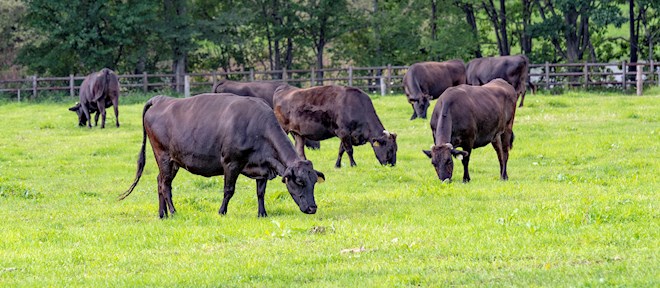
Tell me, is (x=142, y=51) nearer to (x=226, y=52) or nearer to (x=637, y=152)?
(x=226, y=52)

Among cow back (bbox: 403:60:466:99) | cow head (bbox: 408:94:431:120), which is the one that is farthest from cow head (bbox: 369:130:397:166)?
cow back (bbox: 403:60:466:99)

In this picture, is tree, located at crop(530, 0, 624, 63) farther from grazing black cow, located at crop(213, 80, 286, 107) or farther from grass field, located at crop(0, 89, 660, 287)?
grass field, located at crop(0, 89, 660, 287)

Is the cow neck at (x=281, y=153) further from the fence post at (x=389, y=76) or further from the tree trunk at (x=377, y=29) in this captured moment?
the tree trunk at (x=377, y=29)

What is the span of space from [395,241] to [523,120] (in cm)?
1626

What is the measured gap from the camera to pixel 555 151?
1958 centimetres

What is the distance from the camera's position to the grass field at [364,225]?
27.4ft

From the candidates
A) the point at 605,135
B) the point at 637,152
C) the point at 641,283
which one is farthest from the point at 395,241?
the point at 605,135

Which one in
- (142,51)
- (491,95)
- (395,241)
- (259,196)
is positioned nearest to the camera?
(395,241)

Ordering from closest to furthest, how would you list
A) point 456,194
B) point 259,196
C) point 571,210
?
point 571,210
point 259,196
point 456,194

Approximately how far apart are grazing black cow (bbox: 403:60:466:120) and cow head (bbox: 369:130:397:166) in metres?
11.7

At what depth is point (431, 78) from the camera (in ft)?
105

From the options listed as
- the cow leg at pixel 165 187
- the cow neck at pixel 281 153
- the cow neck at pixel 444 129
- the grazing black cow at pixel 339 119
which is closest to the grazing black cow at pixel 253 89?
the grazing black cow at pixel 339 119

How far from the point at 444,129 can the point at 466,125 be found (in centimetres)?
50

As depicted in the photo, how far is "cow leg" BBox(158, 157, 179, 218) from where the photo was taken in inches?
502
